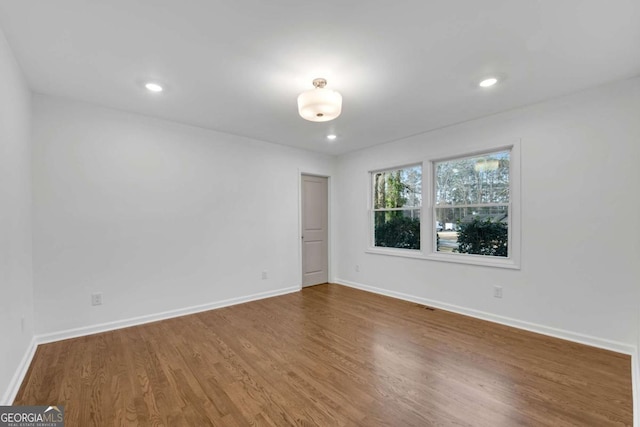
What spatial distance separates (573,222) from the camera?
2.86 m

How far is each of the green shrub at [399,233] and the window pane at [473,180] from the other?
57 centimetres

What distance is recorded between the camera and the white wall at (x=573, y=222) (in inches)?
102

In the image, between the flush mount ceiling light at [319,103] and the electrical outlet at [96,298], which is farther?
the electrical outlet at [96,298]

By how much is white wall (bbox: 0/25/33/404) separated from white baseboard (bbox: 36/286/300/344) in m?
0.24

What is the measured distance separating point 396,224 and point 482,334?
80.5 inches

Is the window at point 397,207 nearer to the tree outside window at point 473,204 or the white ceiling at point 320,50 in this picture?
the tree outside window at point 473,204

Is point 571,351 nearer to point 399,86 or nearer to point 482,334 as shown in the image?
point 482,334

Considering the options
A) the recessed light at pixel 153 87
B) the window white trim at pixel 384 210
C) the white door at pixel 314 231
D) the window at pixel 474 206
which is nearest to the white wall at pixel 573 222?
the window at pixel 474 206

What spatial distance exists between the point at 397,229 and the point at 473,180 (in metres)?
1.38

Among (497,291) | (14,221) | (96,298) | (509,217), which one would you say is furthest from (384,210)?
(14,221)

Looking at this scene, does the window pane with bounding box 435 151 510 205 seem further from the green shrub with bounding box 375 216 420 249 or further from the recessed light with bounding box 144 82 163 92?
the recessed light with bounding box 144 82 163 92

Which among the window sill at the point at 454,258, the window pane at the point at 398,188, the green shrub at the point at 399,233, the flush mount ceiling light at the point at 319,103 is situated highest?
the flush mount ceiling light at the point at 319,103

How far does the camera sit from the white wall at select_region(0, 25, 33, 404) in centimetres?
185

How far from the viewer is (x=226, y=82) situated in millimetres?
2584
